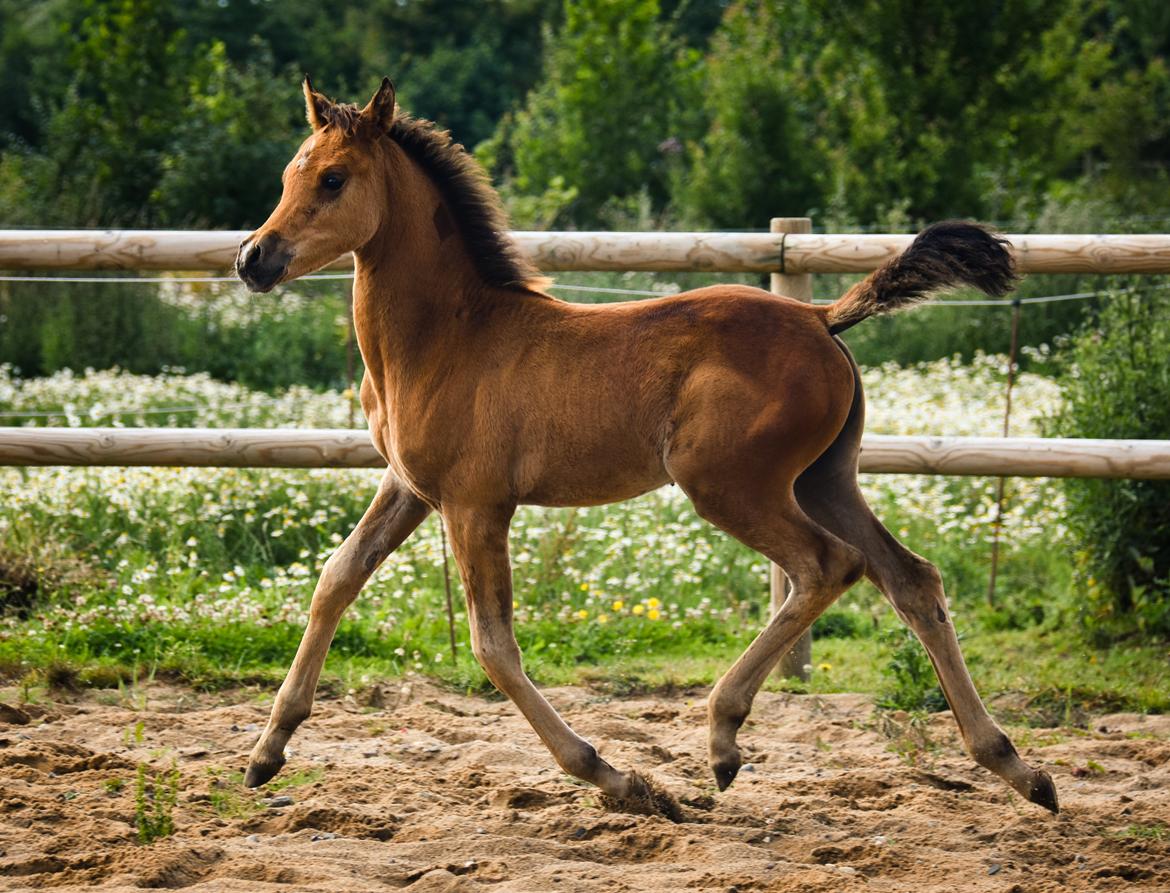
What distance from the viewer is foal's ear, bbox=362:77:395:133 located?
367 cm

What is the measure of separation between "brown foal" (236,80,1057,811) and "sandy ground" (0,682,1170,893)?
0.67 feet

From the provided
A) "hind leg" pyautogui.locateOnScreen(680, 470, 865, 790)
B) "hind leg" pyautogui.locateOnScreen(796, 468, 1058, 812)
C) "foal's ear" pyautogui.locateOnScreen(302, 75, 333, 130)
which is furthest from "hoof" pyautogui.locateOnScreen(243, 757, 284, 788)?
"foal's ear" pyautogui.locateOnScreen(302, 75, 333, 130)

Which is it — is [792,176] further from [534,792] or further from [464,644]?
[534,792]

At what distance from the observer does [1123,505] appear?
5941 mm

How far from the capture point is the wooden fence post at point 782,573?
525 cm

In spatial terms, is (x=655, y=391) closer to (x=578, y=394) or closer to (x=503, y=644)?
(x=578, y=394)

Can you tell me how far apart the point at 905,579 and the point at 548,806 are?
4.00 feet

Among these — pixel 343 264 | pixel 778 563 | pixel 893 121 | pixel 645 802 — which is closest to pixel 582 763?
pixel 645 802

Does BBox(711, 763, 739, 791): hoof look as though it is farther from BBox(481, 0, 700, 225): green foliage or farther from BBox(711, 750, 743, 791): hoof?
BBox(481, 0, 700, 225): green foliage

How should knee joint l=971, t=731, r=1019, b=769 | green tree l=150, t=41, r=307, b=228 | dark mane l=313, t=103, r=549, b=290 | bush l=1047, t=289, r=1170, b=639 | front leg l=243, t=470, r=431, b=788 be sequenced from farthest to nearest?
green tree l=150, t=41, r=307, b=228
bush l=1047, t=289, r=1170, b=639
front leg l=243, t=470, r=431, b=788
dark mane l=313, t=103, r=549, b=290
knee joint l=971, t=731, r=1019, b=769

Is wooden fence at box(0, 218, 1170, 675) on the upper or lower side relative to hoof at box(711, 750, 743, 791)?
upper

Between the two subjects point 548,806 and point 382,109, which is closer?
point 382,109

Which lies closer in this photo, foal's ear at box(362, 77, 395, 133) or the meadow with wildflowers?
foal's ear at box(362, 77, 395, 133)

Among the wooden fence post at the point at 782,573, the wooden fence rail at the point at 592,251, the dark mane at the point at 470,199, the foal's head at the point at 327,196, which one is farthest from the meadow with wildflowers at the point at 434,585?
the foal's head at the point at 327,196
